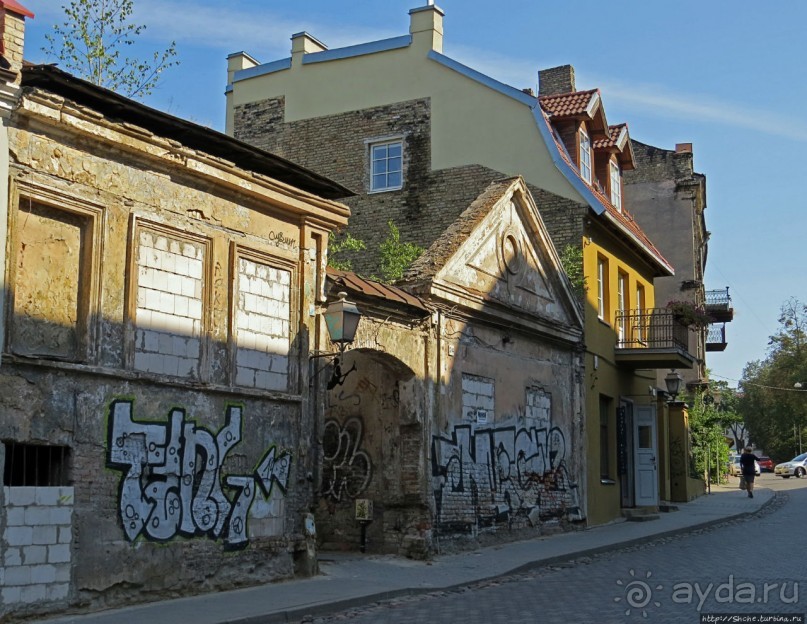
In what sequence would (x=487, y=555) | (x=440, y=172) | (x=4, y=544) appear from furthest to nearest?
1. (x=440, y=172)
2. (x=487, y=555)
3. (x=4, y=544)

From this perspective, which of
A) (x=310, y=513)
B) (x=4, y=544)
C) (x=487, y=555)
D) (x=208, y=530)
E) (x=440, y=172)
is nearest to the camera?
(x=4, y=544)

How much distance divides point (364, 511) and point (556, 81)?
17.4 meters

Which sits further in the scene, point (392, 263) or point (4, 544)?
point (392, 263)

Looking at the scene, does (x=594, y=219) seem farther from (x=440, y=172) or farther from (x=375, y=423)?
(x=375, y=423)

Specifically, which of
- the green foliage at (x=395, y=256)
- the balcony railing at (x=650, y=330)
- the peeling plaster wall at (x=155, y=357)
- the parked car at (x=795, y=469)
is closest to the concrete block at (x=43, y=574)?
the peeling plaster wall at (x=155, y=357)

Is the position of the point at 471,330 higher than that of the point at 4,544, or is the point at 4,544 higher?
the point at 471,330

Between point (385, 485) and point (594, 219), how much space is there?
8.90m

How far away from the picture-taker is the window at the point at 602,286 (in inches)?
917

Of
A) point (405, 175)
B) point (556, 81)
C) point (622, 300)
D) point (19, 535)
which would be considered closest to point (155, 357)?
point (19, 535)

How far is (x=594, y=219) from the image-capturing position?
72.1 feet

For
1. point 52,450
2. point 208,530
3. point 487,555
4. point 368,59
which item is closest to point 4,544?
point 52,450

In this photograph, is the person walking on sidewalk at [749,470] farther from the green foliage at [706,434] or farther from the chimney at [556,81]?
the chimney at [556,81]

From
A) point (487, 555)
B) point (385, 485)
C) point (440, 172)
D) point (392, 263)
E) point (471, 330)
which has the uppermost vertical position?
point (440, 172)

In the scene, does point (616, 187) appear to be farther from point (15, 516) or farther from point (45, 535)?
point (15, 516)
